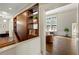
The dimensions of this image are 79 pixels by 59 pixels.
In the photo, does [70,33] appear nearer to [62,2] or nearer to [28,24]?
A: [62,2]

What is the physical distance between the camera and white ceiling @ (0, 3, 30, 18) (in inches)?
66.1

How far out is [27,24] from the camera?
174 centimetres

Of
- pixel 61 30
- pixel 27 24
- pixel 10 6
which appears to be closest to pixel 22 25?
pixel 27 24

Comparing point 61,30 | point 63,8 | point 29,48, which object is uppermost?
point 63,8

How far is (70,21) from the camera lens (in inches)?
67.1

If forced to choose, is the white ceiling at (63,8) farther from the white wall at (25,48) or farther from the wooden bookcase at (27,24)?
the white wall at (25,48)

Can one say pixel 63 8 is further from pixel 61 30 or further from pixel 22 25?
pixel 22 25

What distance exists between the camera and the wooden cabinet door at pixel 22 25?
174cm

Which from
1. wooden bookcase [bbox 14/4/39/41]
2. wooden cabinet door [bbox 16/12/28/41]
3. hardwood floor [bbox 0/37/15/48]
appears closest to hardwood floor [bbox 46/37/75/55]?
wooden bookcase [bbox 14/4/39/41]

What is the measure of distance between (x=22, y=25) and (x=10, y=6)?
0.32 m

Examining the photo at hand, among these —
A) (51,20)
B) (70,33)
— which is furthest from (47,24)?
(70,33)

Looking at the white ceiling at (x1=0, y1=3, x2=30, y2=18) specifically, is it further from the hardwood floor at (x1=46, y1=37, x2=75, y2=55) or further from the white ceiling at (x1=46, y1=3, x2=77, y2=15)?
the hardwood floor at (x1=46, y1=37, x2=75, y2=55)

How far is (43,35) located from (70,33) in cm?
39

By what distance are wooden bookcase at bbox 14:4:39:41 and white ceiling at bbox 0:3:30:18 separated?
0.26 feet
